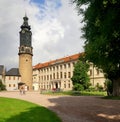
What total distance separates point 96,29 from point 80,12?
167 inches

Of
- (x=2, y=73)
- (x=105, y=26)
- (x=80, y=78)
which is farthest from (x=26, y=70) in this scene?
(x=105, y=26)

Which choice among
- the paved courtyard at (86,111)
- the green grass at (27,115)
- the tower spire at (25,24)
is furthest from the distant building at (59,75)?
the green grass at (27,115)

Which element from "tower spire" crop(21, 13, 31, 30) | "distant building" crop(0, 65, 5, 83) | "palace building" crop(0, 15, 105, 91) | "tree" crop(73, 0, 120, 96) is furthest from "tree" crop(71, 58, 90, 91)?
"tree" crop(73, 0, 120, 96)

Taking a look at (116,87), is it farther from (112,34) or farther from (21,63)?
(21,63)

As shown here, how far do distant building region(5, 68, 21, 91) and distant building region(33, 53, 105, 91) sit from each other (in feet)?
51.1

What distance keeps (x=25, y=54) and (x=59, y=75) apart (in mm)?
19330

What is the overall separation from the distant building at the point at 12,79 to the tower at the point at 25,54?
291 inches

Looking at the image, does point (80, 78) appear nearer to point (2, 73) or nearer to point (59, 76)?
point (59, 76)

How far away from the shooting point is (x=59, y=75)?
114 m

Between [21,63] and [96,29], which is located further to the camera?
[21,63]

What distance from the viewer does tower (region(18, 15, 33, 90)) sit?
100 m

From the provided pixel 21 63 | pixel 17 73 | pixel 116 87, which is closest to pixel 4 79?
pixel 17 73

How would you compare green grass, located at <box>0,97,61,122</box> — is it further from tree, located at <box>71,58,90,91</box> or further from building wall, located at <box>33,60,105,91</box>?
building wall, located at <box>33,60,105,91</box>

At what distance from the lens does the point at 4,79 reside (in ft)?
365
